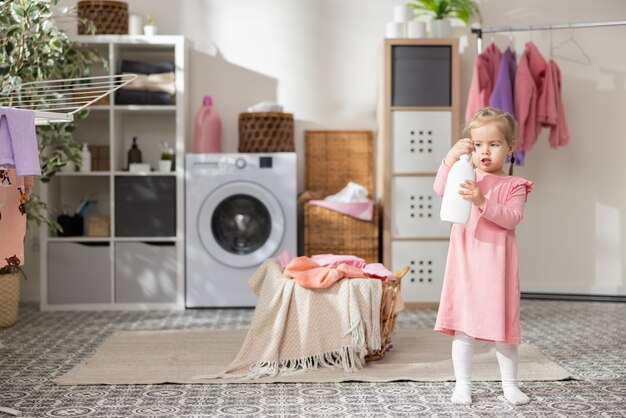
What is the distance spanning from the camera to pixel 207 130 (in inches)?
205

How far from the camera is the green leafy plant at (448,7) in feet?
16.8

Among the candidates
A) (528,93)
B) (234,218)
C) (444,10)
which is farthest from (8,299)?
(528,93)

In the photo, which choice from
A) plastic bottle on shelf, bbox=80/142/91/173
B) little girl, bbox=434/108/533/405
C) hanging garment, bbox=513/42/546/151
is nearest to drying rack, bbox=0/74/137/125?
plastic bottle on shelf, bbox=80/142/91/173

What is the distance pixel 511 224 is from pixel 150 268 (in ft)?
9.23

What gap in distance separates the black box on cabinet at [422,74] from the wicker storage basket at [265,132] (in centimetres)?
69

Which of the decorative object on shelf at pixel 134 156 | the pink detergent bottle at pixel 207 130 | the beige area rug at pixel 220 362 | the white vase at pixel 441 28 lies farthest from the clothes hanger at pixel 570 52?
the decorative object on shelf at pixel 134 156

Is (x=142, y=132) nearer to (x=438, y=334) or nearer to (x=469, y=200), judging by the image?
(x=438, y=334)

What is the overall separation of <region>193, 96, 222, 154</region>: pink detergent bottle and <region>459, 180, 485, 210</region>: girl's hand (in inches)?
110

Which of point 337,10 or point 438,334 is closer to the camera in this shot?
point 438,334

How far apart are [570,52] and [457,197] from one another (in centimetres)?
321

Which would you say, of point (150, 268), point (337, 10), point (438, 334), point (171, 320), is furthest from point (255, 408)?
point (337, 10)

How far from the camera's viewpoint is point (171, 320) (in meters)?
4.65

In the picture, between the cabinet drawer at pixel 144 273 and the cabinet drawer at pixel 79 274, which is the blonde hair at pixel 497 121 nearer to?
the cabinet drawer at pixel 144 273

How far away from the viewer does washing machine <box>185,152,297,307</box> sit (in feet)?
16.3
